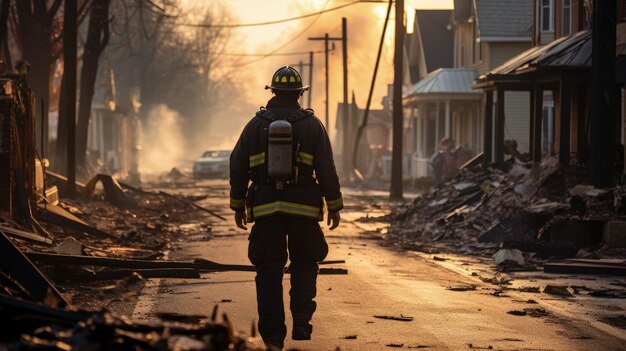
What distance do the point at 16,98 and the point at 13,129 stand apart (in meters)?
0.48

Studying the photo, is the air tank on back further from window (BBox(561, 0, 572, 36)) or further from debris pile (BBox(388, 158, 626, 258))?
window (BBox(561, 0, 572, 36))

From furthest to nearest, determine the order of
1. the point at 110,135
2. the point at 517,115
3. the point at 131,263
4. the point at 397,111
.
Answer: the point at 110,135, the point at 517,115, the point at 397,111, the point at 131,263

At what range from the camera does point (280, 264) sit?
857 centimetres

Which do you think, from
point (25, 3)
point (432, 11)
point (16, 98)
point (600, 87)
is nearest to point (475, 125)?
point (432, 11)

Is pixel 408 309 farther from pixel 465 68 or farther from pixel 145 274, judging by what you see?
pixel 465 68

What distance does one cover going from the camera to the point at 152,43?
9181 cm

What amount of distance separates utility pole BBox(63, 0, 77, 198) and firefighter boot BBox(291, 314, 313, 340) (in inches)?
697

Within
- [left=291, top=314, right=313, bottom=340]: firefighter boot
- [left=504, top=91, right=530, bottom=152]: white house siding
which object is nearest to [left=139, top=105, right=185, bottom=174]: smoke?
[left=504, top=91, right=530, bottom=152]: white house siding

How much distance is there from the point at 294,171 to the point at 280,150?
0.71 ft

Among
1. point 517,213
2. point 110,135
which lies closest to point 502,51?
point 517,213

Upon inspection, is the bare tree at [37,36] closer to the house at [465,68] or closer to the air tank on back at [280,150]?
the house at [465,68]

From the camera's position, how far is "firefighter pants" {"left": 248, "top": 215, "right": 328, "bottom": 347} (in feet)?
27.7

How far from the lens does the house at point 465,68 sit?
45375 millimetres

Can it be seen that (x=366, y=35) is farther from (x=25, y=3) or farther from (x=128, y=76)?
(x=25, y=3)
